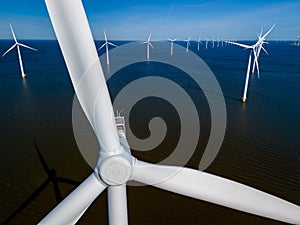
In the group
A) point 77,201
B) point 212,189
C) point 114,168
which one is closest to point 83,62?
point 114,168

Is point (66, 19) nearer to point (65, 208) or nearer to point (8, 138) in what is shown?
point (65, 208)

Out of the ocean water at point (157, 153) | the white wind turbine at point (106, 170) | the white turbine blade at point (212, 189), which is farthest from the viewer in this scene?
the ocean water at point (157, 153)

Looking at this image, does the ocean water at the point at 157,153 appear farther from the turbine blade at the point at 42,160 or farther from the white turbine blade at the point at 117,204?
the white turbine blade at the point at 117,204

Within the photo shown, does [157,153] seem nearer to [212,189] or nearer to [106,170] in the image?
[212,189]

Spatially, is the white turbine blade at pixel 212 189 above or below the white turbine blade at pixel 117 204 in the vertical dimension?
above

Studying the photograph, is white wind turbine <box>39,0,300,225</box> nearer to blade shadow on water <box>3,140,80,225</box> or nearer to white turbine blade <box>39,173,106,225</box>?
white turbine blade <box>39,173,106,225</box>

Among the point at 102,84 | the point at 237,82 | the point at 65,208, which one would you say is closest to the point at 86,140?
the point at 65,208

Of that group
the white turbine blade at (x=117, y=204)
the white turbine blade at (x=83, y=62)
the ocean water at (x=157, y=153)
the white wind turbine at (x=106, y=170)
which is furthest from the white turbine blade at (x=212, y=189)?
the ocean water at (x=157, y=153)
